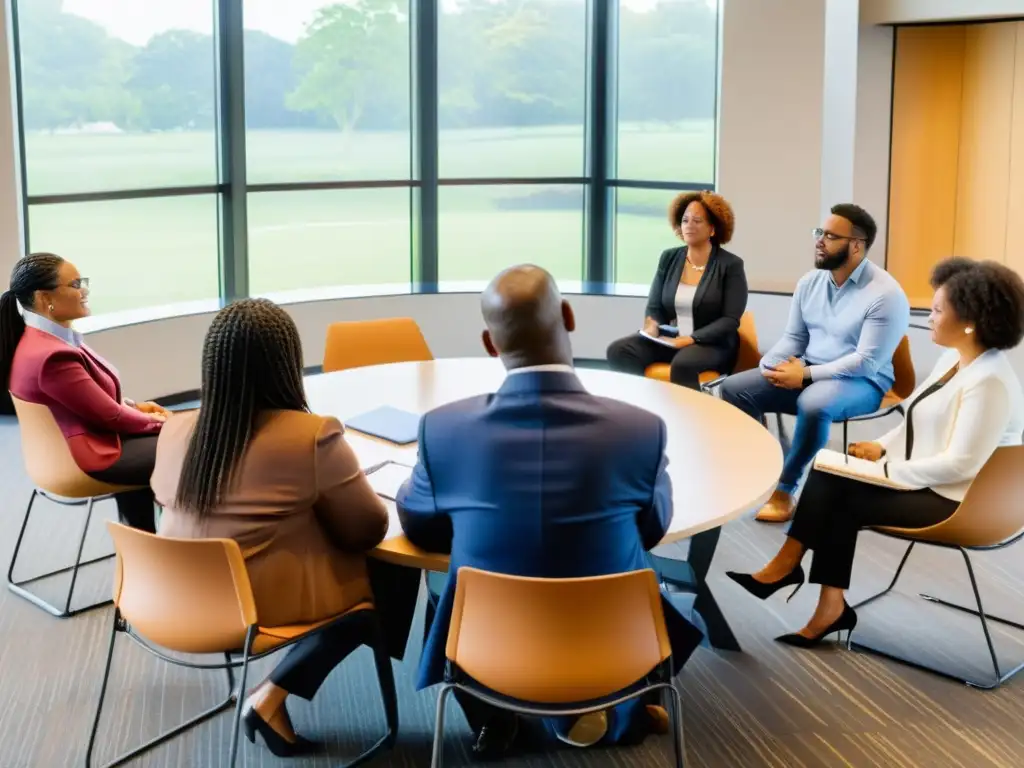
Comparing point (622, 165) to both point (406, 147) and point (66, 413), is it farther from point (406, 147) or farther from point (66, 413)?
point (66, 413)

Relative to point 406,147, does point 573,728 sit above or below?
below

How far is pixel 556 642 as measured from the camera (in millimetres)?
2521

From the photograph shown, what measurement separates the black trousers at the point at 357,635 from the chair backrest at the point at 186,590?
0.31m

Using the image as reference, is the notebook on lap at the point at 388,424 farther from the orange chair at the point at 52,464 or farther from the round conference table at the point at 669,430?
the orange chair at the point at 52,464

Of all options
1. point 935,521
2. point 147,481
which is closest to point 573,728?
point 935,521

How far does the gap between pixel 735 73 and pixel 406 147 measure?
2315 mm

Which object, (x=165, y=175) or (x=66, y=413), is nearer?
(x=66, y=413)

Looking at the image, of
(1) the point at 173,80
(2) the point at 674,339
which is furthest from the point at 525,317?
(1) the point at 173,80

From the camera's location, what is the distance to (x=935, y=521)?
364 centimetres

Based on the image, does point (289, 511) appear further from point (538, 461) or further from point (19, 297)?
point (19, 297)

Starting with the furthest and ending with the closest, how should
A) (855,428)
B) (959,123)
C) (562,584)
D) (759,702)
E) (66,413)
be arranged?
1. (959,123)
2. (855,428)
3. (66,413)
4. (759,702)
5. (562,584)

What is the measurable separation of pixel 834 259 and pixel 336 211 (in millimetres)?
4354

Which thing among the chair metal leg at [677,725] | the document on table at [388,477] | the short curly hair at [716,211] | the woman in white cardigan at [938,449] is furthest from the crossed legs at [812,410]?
the chair metal leg at [677,725]

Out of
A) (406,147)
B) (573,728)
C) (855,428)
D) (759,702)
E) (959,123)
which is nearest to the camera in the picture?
(573,728)
